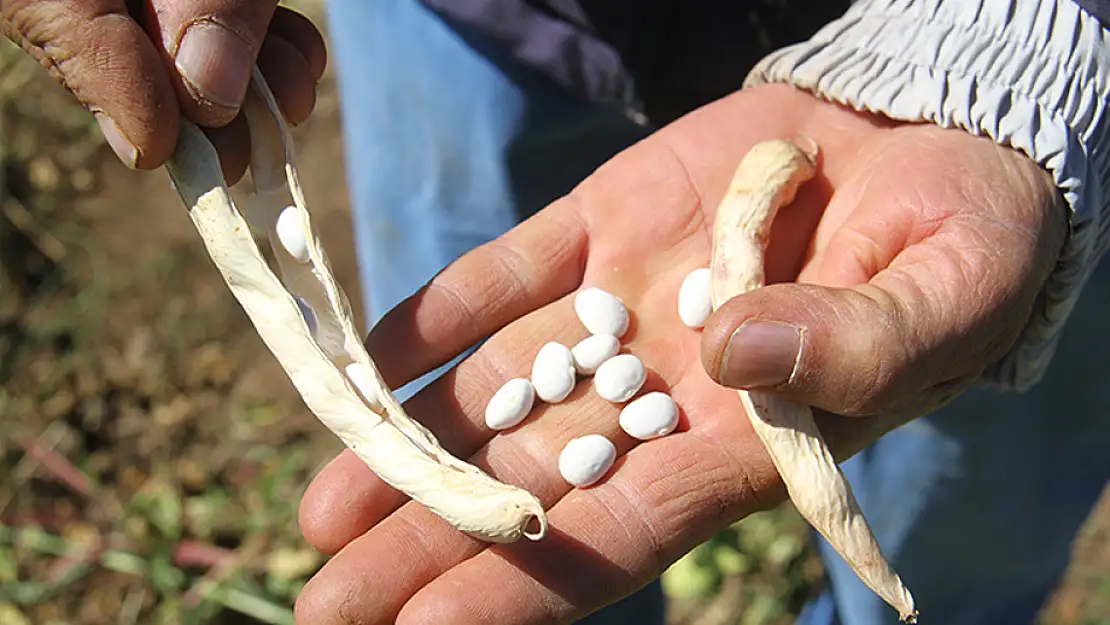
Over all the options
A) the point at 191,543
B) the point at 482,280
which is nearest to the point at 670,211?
the point at 482,280

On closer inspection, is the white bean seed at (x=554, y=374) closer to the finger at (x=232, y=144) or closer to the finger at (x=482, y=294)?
the finger at (x=482, y=294)

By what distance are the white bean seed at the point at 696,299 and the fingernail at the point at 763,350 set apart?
25 centimetres

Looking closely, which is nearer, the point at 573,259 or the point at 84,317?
the point at 573,259

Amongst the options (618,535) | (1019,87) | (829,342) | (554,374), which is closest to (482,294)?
(554,374)

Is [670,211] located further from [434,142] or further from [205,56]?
[205,56]

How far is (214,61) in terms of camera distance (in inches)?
43.5

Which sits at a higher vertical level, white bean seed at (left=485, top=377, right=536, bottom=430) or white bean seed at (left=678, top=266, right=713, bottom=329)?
white bean seed at (left=678, top=266, right=713, bottom=329)

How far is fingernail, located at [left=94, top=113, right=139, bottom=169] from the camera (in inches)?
43.2

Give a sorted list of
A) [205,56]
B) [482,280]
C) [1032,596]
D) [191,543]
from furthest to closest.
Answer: [191,543]
[1032,596]
[482,280]
[205,56]

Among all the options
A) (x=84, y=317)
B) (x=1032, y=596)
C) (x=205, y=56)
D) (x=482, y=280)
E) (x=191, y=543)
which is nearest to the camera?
(x=205, y=56)

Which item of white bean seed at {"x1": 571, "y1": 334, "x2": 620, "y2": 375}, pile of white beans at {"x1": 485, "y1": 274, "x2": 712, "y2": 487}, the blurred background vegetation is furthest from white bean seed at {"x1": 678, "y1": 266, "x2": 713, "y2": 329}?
the blurred background vegetation

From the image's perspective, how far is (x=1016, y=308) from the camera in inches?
45.5

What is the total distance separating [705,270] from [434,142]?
23.9 inches

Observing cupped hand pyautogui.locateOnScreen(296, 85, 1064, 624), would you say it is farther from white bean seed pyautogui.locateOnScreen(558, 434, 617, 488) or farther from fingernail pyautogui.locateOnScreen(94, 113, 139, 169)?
fingernail pyautogui.locateOnScreen(94, 113, 139, 169)
